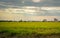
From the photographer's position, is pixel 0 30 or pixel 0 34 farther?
pixel 0 30

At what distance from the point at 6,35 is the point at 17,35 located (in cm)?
30

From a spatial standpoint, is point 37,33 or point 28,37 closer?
point 28,37

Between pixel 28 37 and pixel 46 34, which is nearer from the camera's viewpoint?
pixel 28 37

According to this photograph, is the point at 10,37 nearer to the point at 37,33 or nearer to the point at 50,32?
the point at 37,33

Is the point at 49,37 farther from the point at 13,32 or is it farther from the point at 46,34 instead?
the point at 13,32

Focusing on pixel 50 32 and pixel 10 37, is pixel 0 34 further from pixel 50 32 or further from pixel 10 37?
pixel 50 32

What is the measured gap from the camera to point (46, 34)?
615 cm

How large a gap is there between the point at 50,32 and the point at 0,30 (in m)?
1.44

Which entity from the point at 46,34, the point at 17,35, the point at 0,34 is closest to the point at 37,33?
the point at 46,34

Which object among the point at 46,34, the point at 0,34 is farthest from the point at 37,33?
the point at 0,34

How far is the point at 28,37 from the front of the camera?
18.9 ft

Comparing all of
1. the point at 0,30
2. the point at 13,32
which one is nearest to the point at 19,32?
the point at 13,32

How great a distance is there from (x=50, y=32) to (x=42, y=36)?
490 millimetres

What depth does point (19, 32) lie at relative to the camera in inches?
244
